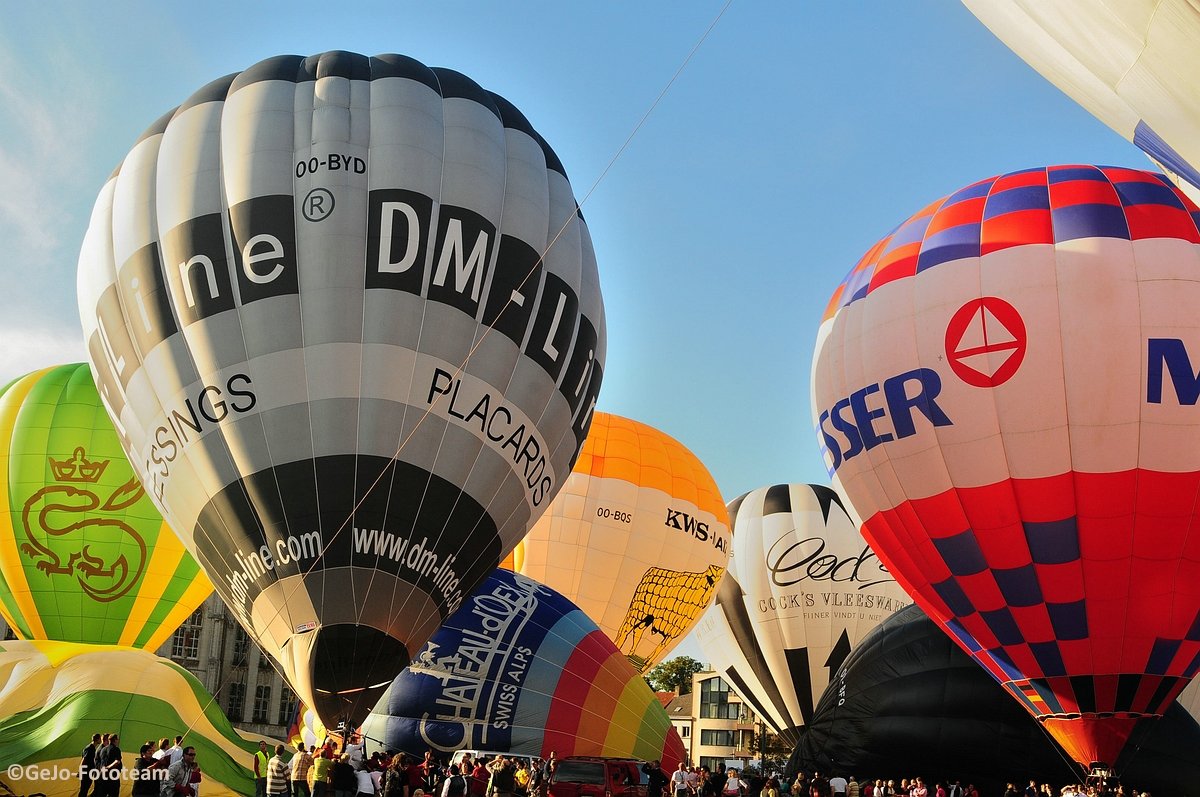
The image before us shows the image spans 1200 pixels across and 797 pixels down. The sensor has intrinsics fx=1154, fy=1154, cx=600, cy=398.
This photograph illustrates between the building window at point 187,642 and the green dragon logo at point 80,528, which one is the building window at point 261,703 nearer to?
the building window at point 187,642

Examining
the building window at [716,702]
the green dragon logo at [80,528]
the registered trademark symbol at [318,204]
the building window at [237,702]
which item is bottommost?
the building window at [237,702]

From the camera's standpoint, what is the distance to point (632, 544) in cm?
1981

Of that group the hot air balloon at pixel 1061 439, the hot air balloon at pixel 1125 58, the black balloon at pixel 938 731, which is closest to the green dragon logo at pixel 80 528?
the black balloon at pixel 938 731

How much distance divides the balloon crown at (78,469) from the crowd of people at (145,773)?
746 cm

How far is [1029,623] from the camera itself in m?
13.3

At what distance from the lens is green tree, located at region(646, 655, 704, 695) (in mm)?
66812

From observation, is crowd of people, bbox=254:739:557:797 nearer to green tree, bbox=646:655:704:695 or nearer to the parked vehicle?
the parked vehicle

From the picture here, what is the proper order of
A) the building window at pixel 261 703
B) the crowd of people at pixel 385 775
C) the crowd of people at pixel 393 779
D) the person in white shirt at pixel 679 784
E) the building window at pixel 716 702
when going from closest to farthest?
1. the crowd of people at pixel 385 775
2. the crowd of people at pixel 393 779
3. the person in white shirt at pixel 679 784
4. the building window at pixel 261 703
5. the building window at pixel 716 702

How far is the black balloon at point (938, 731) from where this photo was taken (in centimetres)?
1411

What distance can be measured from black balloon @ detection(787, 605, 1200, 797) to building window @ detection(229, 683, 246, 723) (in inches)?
1402

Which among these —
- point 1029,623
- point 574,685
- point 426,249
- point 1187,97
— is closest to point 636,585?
point 574,685

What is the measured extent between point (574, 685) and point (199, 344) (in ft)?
20.5

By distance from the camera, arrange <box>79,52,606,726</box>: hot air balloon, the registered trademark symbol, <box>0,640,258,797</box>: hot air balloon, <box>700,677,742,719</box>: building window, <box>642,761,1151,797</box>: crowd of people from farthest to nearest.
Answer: <box>700,677,742,719</box>: building window < <box>642,761,1151,797</box>: crowd of people < <box>0,640,258,797</box>: hot air balloon < the registered trademark symbol < <box>79,52,606,726</box>: hot air balloon

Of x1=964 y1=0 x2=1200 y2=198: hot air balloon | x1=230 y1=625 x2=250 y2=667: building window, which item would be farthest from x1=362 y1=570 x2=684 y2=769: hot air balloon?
x1=230 y1=625 x2=250 y2=667: building window
